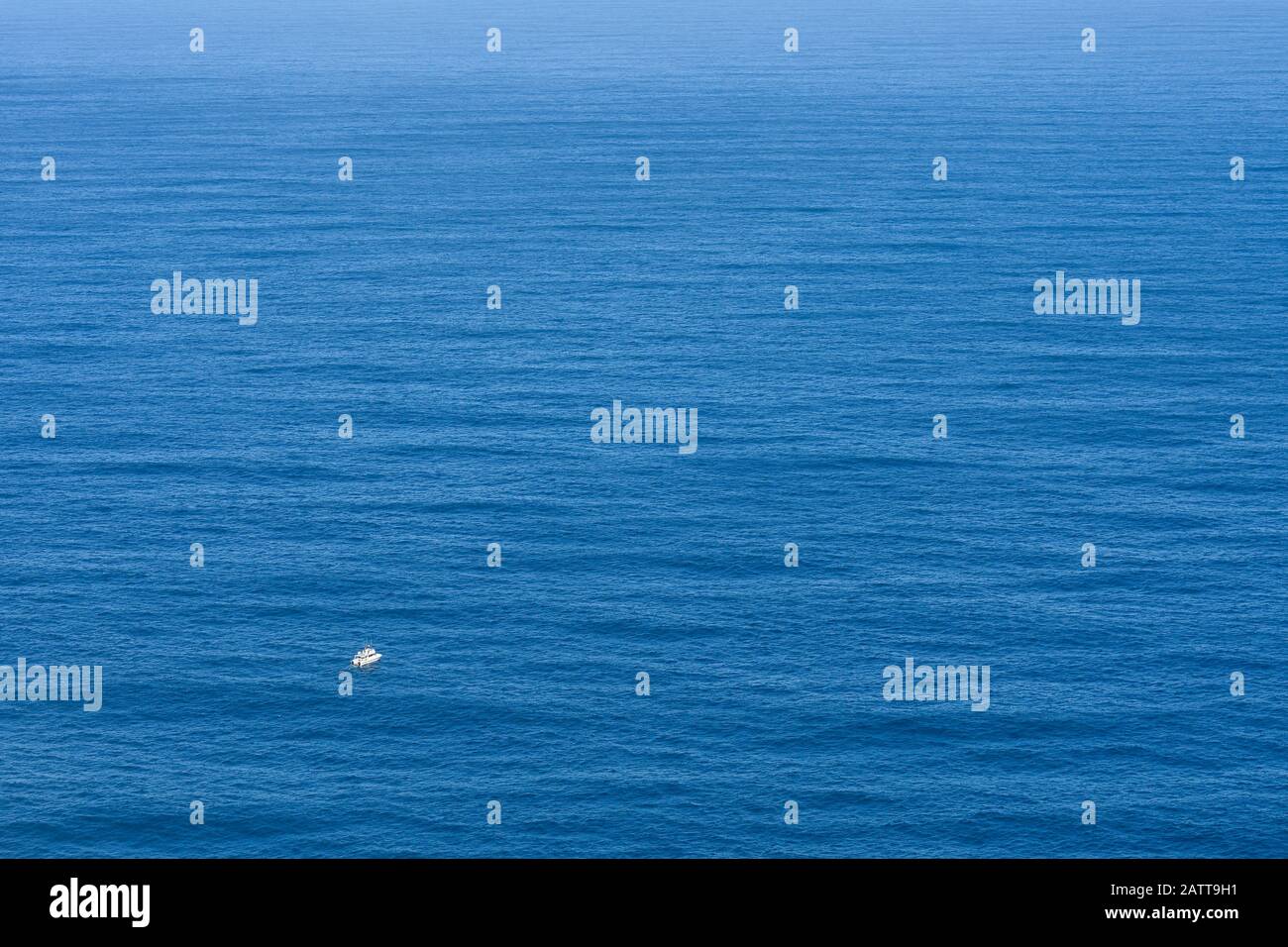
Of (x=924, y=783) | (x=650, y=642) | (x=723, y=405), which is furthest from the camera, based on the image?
(x=723, y=405)

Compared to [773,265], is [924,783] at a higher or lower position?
lower

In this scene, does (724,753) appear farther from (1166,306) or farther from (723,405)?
(1166,306)

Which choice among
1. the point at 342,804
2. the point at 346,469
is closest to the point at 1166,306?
the point at 346,469

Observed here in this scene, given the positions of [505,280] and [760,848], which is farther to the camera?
[505,280]

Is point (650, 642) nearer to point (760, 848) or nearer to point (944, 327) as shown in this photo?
point (760, 848)

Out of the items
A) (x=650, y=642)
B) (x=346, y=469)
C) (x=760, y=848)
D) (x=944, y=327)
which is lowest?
(x=760, y=848)

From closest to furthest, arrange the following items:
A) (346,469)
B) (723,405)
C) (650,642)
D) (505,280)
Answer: (650,642) → (346,469) → (723,405) → (505,280)

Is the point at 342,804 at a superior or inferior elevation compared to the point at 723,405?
inferior
